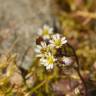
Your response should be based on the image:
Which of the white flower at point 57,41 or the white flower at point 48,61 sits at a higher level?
the white flower at point 57,41

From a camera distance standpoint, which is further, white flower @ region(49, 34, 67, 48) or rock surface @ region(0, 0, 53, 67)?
rock surface @ region(0, 0, 53, 67)

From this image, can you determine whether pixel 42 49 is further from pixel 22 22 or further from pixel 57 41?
pixel 22 22

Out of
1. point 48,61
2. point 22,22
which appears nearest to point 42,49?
point 48,61

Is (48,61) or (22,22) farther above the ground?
(22,22)

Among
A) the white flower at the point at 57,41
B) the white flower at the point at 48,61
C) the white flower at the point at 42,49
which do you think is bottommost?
the white flower at the point at 48,61

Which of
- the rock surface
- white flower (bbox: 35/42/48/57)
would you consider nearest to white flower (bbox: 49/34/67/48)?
white flower (bbox: 35/42/48/57)

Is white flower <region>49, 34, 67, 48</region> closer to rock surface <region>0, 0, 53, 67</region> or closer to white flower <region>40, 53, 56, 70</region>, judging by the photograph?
white flower <region>40, 53, 56, 70</region>

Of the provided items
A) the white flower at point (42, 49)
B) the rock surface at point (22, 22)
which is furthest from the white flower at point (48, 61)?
the rock surface at point (22, 22)

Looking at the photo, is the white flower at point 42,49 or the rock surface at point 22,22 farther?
the rock surface at point 22,22

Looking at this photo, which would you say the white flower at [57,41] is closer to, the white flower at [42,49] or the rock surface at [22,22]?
the white flower at [42,49]

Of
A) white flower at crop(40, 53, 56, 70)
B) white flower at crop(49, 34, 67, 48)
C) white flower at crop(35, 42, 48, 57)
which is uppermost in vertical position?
white flower at crop(49, 34, 67, 48)

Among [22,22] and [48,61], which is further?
[22,22]

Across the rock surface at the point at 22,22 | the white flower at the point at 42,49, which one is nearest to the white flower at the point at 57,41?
the white flower at the point at 42,49
